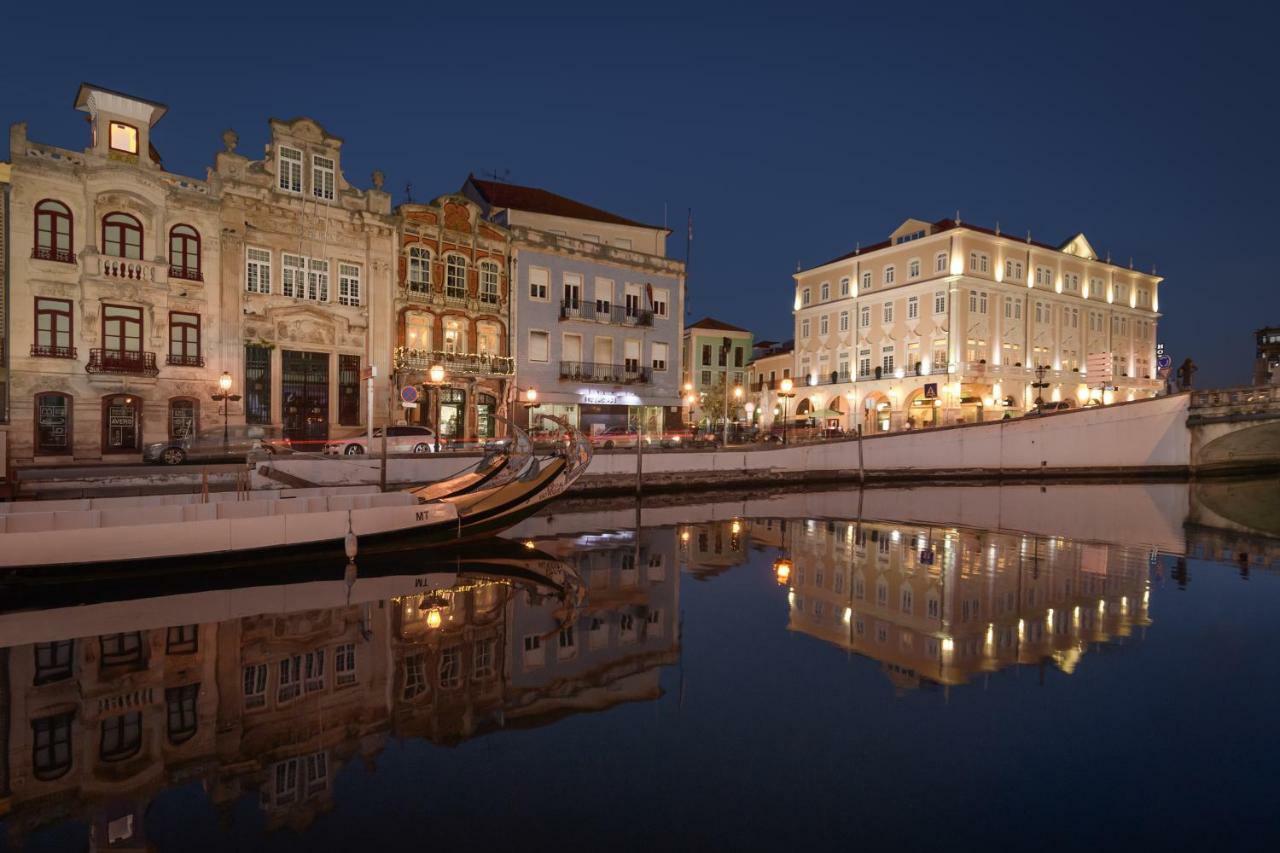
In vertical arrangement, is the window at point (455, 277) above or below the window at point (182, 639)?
above

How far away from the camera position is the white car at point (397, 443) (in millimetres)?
25781

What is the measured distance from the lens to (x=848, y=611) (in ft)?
38.8

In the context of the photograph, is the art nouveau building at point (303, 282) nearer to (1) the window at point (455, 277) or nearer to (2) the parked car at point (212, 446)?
(2) the parked car at point (212, 446)

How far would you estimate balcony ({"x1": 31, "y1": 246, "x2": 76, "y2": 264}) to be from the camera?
24.3 metres

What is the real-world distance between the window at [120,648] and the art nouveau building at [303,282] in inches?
800

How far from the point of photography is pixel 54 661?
28.6 ft

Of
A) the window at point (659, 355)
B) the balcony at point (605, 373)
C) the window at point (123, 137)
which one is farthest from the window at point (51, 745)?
the window at point (659, 355)

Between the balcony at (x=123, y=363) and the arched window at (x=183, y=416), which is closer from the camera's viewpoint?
the balcony at (x=123, y=363)

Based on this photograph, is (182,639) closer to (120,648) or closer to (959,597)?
(120,648)

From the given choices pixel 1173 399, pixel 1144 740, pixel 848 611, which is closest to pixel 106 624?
pixel 848 611

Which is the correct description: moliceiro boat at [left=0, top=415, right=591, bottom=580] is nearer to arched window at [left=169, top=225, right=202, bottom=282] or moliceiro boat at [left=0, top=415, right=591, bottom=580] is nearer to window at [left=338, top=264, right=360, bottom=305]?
arched window at [left=169, top=225, right=202, bottom=282]

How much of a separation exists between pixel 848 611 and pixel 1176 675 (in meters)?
4.37

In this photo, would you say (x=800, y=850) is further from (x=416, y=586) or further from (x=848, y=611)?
(x=416, y=586)

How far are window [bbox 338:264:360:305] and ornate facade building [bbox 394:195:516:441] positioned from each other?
67.6 inches
